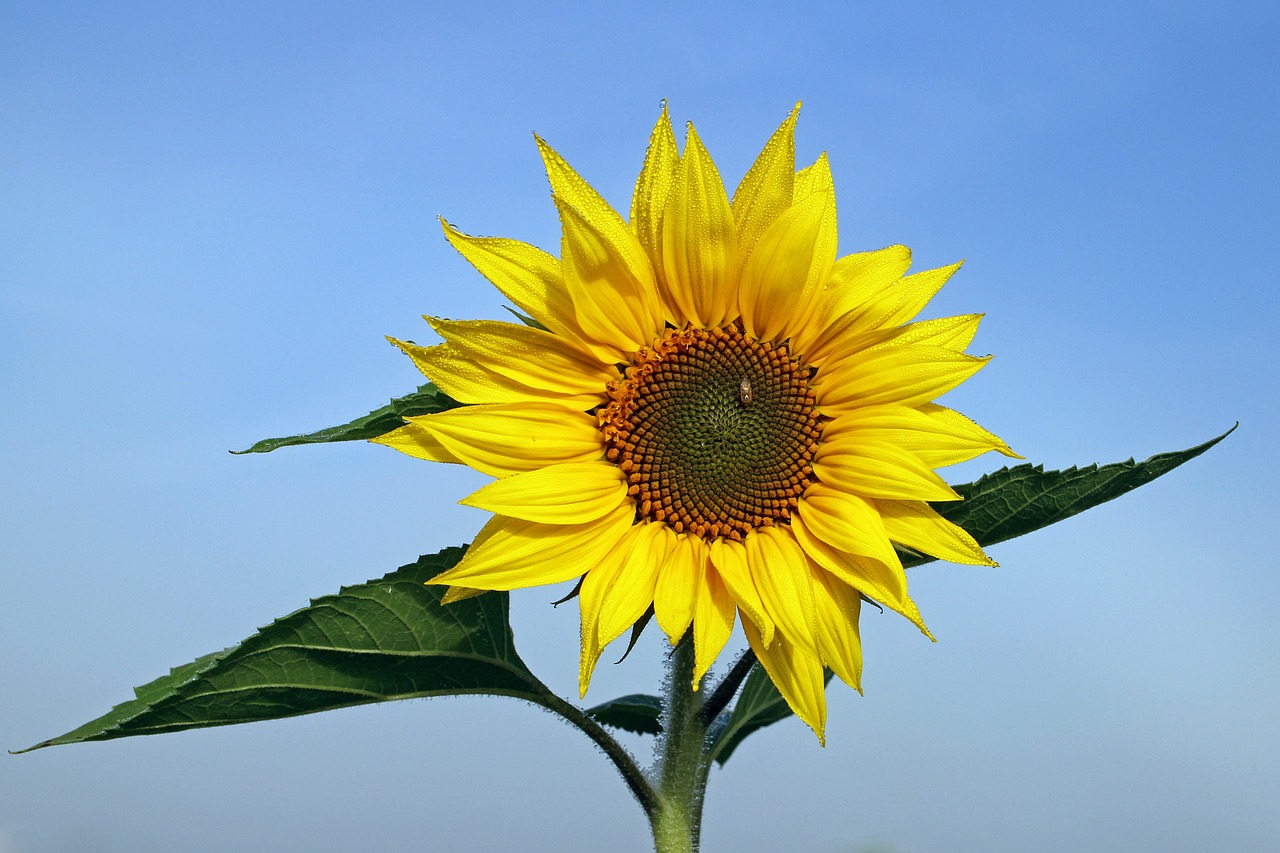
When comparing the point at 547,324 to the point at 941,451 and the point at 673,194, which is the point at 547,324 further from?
Result: the point at 941,451

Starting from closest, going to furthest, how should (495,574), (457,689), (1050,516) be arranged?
(495,574) → (1050,516) → (457,689)

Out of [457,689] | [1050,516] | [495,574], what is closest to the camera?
[495,574]

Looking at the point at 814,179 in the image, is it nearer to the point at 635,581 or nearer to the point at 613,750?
the point at 635,581

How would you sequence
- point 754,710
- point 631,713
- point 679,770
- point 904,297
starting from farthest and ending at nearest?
point 631,713 < point 754,710 < point 679,770 < point 904,297

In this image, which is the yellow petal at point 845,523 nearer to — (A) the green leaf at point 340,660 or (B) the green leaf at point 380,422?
(A) the green leaf at point 340,660

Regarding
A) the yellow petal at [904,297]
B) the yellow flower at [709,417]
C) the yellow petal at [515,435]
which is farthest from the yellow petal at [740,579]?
the yellow petal at [904,297]

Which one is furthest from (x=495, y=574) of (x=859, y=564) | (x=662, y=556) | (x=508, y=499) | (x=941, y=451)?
(x=941, y=451)

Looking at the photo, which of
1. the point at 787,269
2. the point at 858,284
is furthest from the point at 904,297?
the point at 787,269
